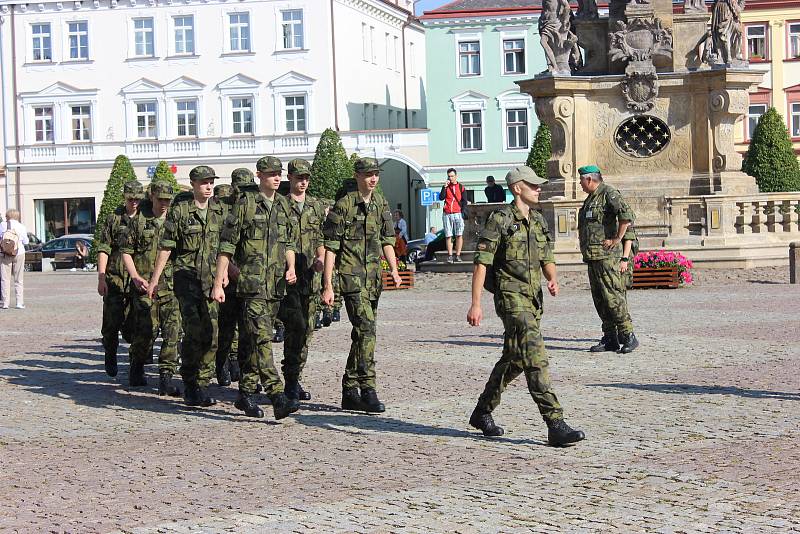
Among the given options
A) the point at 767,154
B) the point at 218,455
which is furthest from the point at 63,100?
the point at 218,455

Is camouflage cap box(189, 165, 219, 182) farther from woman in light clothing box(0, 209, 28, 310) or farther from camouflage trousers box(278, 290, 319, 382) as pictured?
woman in light clothing box(0, 209, 28, 310)

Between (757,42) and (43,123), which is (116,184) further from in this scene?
(757,42)

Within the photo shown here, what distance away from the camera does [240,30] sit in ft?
224

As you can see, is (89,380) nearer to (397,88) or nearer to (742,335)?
(742,335)

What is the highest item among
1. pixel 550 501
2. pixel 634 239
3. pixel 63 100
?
pixel 63 100

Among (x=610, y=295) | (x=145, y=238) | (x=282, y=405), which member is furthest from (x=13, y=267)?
(x=282, y=405)

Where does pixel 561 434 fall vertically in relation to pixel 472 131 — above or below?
below

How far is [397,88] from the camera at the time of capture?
248ft

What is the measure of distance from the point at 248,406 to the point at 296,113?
55891mm

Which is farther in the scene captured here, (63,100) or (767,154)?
(63,100)

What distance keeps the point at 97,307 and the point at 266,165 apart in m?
15.4

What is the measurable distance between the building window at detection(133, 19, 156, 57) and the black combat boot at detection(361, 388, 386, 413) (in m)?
58.7

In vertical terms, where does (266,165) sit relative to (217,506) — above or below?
above

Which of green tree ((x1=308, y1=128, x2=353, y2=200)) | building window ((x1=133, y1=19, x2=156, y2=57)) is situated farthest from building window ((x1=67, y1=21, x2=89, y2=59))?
green tree ((x1=308, y1=128, x2=353, y2=200))
